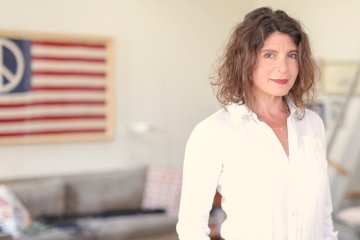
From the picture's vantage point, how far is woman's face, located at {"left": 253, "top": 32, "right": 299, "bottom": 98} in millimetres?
1186

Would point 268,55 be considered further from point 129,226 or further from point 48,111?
point 48,111

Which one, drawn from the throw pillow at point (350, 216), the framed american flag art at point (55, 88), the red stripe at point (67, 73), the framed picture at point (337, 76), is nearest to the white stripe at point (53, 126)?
the framed american flag art at point (55, 88)

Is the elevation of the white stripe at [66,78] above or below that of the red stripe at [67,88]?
above

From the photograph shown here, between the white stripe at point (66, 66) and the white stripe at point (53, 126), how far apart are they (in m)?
0.39

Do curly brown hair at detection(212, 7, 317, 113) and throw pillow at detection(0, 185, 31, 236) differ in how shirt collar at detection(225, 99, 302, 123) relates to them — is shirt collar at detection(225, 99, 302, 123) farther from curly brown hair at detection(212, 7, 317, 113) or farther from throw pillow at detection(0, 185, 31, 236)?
throw pillow at detection(0, 185, 31, 236)

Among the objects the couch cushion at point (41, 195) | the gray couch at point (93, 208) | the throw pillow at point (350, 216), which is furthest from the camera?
the couch cushion at point (41, 195)

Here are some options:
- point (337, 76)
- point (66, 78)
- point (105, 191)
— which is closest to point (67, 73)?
point (66, 78)

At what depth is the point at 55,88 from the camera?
12.2 feet

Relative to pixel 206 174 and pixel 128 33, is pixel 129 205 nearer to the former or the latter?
pixel 128 33

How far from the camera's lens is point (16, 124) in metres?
3.59

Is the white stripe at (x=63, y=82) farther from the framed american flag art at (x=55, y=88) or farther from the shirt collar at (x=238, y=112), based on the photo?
the shirt collar at (x=238, y=112)

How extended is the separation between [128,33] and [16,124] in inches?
42.4

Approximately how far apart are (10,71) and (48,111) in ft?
1.27

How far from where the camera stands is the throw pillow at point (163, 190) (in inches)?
144
